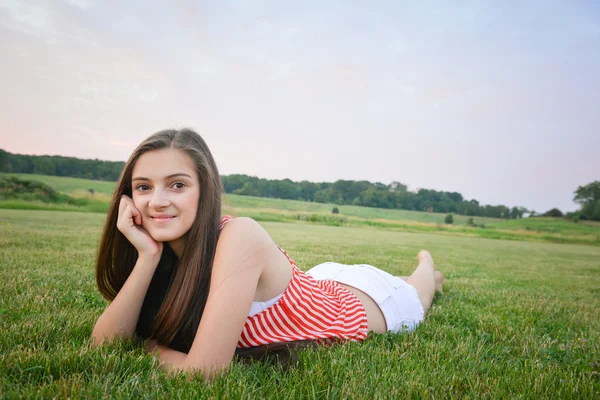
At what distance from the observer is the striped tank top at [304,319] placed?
2.23m

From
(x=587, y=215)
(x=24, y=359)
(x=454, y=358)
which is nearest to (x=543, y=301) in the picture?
(x=454, y=358)

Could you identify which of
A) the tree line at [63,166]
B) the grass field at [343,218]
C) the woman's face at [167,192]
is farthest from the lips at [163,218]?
the tree line at [63,166]

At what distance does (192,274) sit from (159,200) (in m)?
0.48

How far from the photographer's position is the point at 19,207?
2272 centimetres

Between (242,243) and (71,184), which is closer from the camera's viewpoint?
(242,243)

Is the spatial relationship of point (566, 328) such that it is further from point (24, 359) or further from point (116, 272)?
point (24, 359)

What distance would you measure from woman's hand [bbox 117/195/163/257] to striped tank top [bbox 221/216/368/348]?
0.45m

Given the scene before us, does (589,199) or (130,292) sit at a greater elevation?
(589,199)

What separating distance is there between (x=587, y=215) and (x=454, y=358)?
71.5 meters

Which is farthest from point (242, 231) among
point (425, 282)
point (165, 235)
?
point (425, 282)

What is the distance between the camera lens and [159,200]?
6.67 ft

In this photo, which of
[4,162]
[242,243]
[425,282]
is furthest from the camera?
[4,162]

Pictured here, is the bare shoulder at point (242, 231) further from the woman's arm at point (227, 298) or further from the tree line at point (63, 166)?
the tree line at point (63, 166)

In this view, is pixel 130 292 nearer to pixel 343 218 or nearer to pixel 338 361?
pixel 338 361
